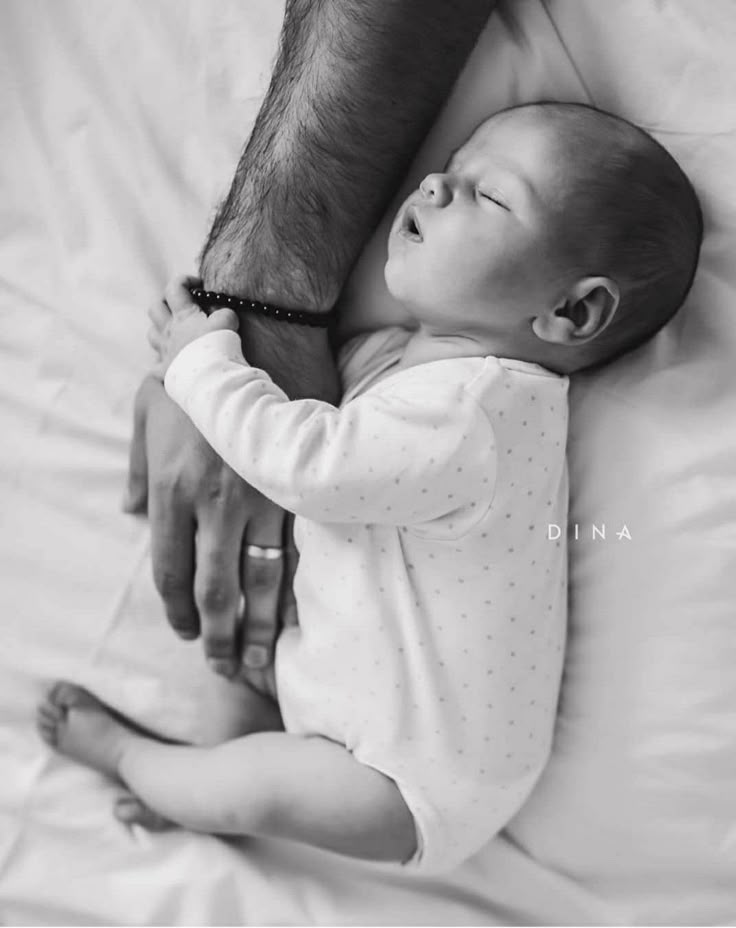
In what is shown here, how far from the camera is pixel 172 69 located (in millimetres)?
1120

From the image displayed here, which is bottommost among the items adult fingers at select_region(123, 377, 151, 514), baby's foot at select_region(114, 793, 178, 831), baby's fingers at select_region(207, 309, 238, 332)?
baby's foot at select_region(114, 793, 178, 831)

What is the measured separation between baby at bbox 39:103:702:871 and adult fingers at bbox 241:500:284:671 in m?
0.03

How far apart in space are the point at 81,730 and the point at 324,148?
66 cm

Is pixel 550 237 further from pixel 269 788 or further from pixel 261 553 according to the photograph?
pixel 269 788

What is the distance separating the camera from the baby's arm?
1000 mm

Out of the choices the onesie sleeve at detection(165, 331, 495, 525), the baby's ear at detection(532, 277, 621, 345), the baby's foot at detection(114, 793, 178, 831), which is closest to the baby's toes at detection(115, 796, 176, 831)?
the baby's foot at detection(114, 793, 178, 831)

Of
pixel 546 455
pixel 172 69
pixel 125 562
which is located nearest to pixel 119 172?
pixel 172 69

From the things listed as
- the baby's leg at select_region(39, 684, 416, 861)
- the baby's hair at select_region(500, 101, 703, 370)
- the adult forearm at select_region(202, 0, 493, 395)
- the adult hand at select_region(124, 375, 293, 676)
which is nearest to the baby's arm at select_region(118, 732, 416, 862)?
the baby's leg at select_region(39, 684, 416, 861)

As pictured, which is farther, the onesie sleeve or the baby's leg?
the baby's leg

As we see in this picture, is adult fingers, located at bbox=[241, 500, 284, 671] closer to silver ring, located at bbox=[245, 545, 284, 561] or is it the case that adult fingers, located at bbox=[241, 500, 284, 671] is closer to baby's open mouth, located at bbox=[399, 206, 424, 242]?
silver ring, located at bbox=[245, 545, 284, 561]

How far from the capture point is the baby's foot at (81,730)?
42.6 inches

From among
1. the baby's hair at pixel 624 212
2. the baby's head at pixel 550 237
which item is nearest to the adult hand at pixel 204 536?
the baby's head at pixel 550 237

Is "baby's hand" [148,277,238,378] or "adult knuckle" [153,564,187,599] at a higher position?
"baby's hand" [148,277,238,378]

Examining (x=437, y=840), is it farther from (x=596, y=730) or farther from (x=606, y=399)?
(x=606, y=399)
